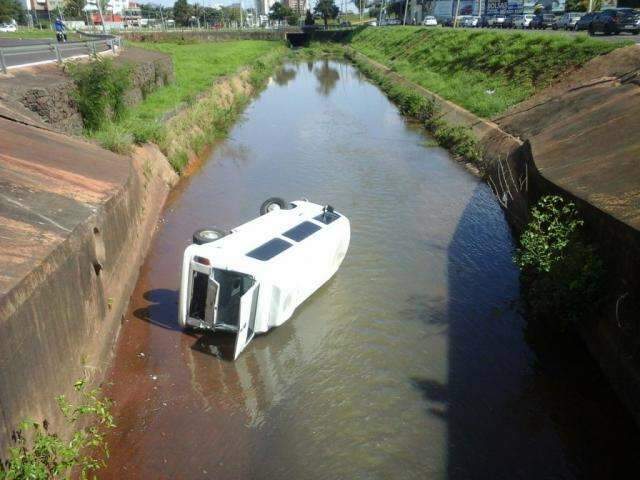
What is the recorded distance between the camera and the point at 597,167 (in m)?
9.65

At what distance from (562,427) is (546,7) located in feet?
232

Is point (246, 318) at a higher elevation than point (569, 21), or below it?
below

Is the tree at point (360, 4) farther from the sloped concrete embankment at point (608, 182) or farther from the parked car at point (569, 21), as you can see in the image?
the sloped concrete embankment at point (608, 182)

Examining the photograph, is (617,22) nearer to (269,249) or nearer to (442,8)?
(269,249)

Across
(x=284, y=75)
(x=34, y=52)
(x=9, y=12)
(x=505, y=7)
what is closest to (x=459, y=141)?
(x=34, y=52)

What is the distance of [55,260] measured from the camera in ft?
20.7

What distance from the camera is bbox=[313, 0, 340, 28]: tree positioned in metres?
113

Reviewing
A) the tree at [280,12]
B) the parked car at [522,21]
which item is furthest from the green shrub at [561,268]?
the tree at [280,12]

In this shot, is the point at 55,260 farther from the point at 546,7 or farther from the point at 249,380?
the point at 546,7

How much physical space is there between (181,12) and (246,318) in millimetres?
107023

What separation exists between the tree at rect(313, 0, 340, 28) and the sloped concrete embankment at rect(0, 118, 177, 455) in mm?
110356

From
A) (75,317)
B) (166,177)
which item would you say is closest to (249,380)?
(75,317)

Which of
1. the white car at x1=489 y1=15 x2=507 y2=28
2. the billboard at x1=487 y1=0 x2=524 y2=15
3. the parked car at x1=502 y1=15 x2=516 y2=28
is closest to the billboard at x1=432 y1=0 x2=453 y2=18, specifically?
the billboard at x1=487 y1=0 x2=524 y2=15

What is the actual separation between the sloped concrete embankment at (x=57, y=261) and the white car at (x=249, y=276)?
1.39 meters
